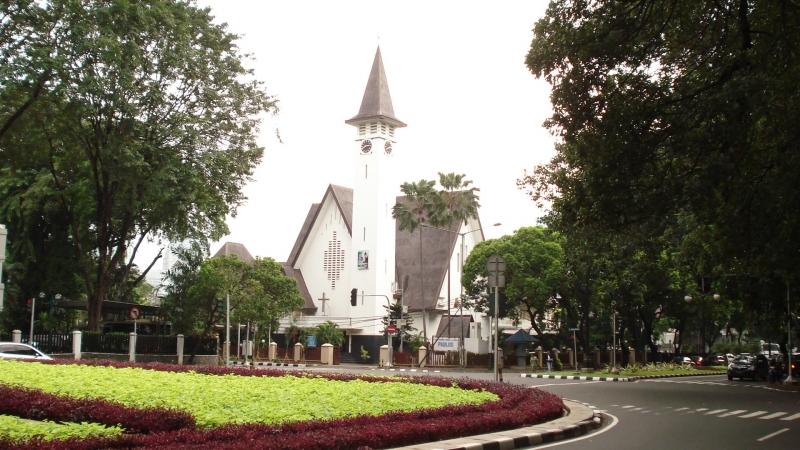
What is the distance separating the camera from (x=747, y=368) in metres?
35.7

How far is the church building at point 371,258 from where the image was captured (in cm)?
5897

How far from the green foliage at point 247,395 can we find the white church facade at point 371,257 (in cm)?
3864

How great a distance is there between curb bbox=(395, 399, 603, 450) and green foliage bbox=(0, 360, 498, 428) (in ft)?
5.59

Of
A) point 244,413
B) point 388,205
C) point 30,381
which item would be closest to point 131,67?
point 30,381

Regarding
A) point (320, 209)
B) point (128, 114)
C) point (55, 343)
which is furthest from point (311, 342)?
point (128, 114)

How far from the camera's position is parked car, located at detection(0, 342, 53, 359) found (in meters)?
25.2

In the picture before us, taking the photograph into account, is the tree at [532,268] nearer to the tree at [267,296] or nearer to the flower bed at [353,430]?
the tree at [267,296]

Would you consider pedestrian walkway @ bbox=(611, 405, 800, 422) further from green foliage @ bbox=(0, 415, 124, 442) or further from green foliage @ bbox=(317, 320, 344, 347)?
green foliage @ bbox=(317, 320, 344, 347)

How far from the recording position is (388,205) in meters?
59.5

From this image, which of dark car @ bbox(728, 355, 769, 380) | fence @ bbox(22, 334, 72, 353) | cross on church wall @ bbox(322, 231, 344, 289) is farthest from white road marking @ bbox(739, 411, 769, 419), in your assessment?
cross on church wall @ bbox(322, 231, 344, 289)

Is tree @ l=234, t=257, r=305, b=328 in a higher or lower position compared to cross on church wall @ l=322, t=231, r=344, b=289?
lower

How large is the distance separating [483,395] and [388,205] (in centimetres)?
4380

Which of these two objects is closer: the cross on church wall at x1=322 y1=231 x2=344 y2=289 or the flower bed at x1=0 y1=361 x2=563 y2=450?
the flower bed at x1=0 y1=361 x2=563 y2=450

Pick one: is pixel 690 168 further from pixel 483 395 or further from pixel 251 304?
pixel 251 304
